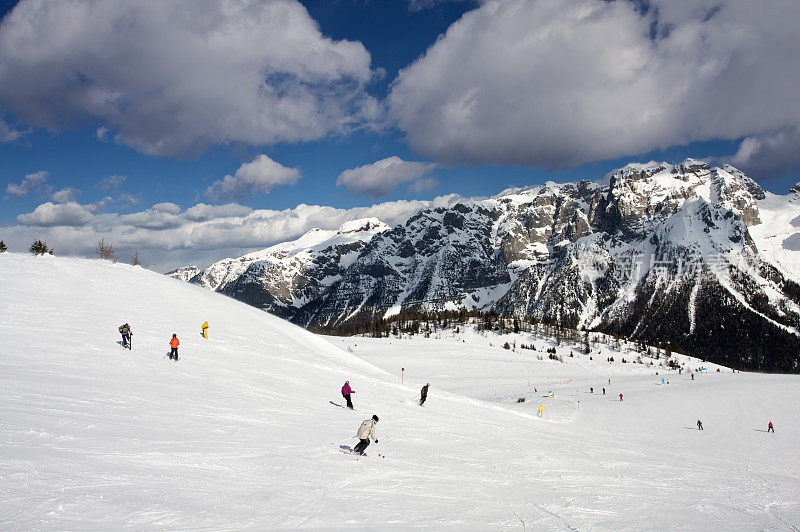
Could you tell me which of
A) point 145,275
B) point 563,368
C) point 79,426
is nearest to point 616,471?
point 79,426

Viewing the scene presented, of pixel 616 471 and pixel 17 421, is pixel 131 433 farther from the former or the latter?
pixel 616 471

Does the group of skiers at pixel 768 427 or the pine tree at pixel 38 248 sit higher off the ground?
the pine tree at pixel 38 248

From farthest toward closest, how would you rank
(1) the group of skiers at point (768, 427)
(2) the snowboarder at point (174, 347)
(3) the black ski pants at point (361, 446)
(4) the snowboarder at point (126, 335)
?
A: (1) the group of skiers at point (768, 427) < (4) the snowboarder at point (126, 335) < (2) the snowboarder at point (174, 347) < (3) the black ski pants at point (361, 446)

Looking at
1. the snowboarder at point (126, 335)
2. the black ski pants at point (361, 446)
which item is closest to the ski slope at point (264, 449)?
the black ski pants at point (361, 446)

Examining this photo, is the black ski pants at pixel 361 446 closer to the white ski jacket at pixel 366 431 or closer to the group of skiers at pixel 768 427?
the white ski jacket at pixel 366 431

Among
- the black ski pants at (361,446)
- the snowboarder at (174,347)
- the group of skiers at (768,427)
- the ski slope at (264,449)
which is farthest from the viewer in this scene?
the group of skiers at (768,427)

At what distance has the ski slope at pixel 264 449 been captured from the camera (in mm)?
11008

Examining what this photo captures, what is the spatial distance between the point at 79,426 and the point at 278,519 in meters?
8.41

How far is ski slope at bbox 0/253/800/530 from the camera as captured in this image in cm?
1101

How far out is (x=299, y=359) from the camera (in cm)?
4041

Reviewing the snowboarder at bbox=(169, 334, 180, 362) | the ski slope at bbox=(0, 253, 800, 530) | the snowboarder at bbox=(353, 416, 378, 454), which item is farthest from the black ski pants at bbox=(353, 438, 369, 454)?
→ the snowboarder at bbox=(169, 334, 180, 362)

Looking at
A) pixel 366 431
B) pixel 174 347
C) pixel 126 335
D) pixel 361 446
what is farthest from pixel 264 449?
pixel 126 335

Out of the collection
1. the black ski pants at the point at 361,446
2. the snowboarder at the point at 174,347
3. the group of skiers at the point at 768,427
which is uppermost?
the snowboarder at the point at 174,347

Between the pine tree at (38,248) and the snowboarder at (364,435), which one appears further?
the pine tree at (38,248)
